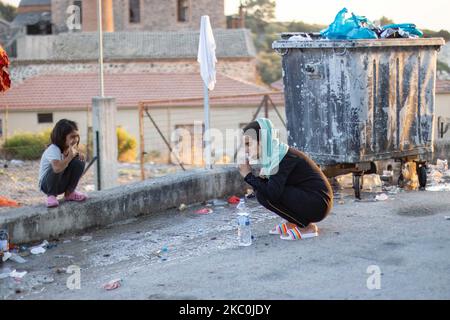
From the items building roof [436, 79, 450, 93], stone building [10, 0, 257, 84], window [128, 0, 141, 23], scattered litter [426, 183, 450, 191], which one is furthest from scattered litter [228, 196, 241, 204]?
window [128, 0, 141, 23]

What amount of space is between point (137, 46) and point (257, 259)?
38293 millimetres

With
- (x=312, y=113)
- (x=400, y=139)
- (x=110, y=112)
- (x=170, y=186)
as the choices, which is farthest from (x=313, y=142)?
(x=110, y=112)

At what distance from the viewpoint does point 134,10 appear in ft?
169

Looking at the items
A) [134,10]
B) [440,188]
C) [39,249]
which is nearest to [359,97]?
[440,188]

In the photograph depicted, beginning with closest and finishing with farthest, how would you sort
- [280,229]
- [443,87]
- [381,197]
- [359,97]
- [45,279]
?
[45,279]
[280,229]
[359,97]
[381,197]
[443,87]

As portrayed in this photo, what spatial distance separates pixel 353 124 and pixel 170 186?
2.05 metres

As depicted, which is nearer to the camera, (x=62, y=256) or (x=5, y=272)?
(x=5, y=272)

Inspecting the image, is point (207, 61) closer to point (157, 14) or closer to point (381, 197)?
point (381, 197)

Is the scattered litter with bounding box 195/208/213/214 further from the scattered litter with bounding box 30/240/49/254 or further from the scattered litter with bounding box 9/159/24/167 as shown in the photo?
the scattered litter with bounding box 9/159/24/167

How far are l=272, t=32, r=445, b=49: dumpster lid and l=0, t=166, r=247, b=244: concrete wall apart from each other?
1589mm

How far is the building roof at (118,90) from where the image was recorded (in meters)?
34.5

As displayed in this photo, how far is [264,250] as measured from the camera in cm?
638

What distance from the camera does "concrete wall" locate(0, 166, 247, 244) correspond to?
7.02 m

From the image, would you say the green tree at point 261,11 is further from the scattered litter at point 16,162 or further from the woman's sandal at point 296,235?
the woman's sandal at point 296,235
